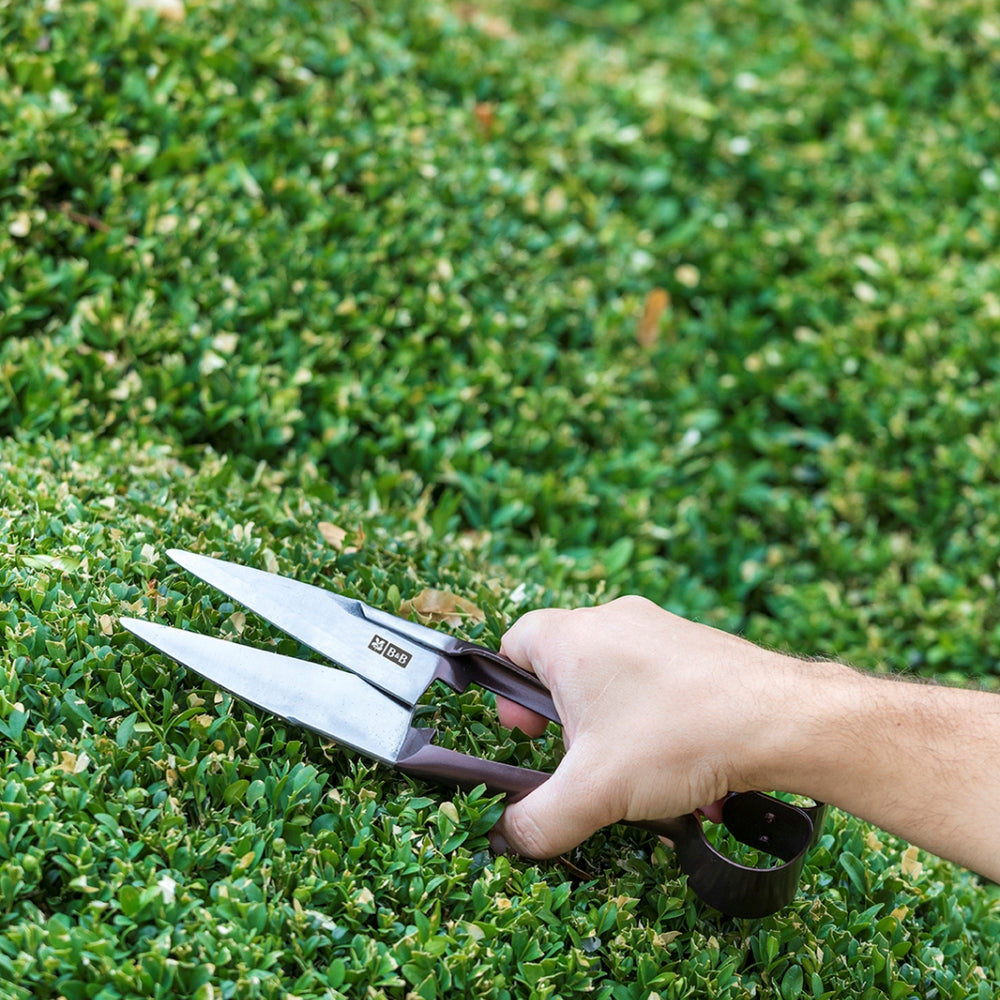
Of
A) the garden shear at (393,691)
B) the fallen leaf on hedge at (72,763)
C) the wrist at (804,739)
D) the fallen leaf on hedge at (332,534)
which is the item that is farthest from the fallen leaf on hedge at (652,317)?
the fallen leaf on hedge at (72,763)

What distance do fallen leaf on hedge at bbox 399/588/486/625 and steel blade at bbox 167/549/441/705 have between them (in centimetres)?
35

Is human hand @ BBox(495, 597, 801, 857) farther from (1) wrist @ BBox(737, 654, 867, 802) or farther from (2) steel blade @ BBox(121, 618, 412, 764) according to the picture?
(2) steel blade @ BBox(121, 618, 412, 764)

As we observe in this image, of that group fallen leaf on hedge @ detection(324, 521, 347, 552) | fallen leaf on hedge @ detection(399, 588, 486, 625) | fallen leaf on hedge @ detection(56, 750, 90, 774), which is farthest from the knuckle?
fallen leaf on hedge @ detection(324, 521, 347, 552)

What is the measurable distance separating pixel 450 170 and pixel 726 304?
1.35 meters

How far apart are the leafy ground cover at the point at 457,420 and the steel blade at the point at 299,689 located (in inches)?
3.7

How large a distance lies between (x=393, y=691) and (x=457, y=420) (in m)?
1.77

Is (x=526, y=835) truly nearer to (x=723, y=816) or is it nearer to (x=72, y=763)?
(x=723, y=816)

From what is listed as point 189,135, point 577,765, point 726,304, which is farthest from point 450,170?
point 577,765

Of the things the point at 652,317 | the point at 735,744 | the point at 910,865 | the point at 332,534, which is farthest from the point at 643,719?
the point at 652,317

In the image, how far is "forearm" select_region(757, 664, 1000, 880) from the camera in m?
1.94

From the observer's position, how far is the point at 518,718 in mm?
2275

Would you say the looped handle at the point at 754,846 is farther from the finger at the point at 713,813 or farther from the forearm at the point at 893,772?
the forearm at the point at 893,772

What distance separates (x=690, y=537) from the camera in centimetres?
401

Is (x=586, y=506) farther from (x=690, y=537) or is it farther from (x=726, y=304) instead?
(x=726, y=304)
